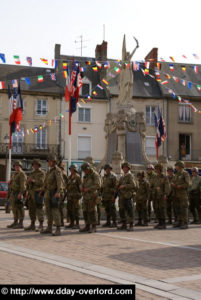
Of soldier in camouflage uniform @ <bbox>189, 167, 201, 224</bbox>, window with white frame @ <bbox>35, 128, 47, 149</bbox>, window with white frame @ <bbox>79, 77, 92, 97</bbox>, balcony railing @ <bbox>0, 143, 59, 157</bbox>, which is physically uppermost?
window with white frame @ <bbox>79, 77, 92, 97</bbox>

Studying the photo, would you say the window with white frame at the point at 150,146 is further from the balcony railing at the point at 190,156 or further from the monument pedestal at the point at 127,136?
the monument pedestal at the point at 127,136

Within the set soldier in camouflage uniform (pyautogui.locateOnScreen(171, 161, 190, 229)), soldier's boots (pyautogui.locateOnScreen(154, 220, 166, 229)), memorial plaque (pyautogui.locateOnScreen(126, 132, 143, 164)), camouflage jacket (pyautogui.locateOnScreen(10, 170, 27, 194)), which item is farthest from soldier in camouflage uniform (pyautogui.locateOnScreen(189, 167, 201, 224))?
memorial plaque (pyautogui.locateOnScreen(126, 132, 143, 164))

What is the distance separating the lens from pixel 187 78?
40.4m

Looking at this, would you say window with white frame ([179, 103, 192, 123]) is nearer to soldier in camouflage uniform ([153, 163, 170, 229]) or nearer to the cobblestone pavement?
soldier in camouflage uniform ([153, 163, 170, 229])

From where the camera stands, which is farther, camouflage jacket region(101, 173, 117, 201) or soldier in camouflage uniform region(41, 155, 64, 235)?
camouflage jacket region(101, 173, 117, 201)

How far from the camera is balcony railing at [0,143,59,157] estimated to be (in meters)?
35.5

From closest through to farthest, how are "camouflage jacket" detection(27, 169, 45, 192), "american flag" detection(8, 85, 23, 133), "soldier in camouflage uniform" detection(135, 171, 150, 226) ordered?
"camouflage jacket" detection(27, 169, 45, 192)
"soldier in camouflage uniform" detection(135, 171, 150, 226)
"american flag" detection(8, 85, 23, 133)

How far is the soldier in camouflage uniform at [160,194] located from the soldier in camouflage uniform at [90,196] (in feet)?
6.98

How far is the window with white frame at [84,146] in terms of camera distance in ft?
121

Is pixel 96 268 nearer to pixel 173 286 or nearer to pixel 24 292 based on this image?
pixel 173 286

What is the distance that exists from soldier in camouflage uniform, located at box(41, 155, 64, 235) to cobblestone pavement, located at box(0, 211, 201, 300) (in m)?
0.42

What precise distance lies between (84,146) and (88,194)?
26448mm

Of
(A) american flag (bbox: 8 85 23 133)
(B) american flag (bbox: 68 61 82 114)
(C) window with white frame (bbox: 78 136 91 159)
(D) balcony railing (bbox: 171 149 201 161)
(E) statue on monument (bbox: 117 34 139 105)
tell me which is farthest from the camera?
(D) balcony railing (bbox: 171 149 201 161)

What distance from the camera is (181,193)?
12102 mm
